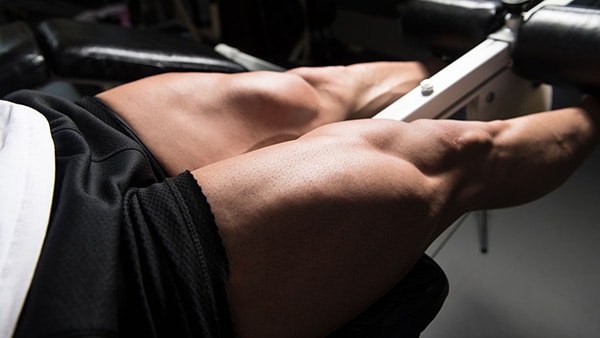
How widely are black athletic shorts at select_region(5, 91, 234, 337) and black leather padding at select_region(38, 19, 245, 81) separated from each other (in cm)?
67

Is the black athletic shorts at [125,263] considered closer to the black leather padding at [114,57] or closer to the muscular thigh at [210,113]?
the muscular thigh at [210,113]

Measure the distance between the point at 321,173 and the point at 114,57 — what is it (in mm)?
809

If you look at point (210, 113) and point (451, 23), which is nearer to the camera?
point (210, 113)

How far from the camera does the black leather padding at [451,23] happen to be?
104cm

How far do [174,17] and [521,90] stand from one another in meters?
2.43

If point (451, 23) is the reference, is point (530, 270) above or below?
below

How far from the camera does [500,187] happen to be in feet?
2.50

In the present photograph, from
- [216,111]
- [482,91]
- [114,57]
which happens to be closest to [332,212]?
[216,111]

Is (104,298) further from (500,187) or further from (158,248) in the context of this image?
(500,187)

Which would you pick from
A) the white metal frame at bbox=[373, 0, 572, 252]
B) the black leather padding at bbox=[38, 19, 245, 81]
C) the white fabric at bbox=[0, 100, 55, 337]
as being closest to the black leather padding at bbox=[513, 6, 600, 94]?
the white metal frame at bbox=[373, 0, 572, 252]

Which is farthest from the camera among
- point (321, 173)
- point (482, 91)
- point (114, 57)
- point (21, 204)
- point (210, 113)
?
point (114, 57)

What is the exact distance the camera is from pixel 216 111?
0.83 meters

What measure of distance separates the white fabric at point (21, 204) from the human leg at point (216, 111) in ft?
0.62

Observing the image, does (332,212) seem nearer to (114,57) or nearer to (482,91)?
(482,91)
